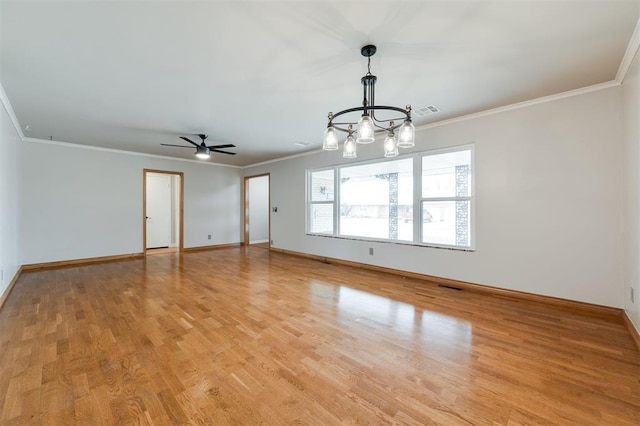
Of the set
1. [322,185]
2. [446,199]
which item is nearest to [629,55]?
[446,199]

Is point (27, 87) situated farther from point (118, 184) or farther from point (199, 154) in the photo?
point (118, 184)

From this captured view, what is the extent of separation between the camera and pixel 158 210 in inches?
313

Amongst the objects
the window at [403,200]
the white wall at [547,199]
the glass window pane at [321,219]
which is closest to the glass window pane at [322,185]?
the window at [403,200]

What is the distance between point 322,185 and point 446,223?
9.54ft

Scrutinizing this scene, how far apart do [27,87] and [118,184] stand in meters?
3.59

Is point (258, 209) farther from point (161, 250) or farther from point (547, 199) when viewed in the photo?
point (547, 199)

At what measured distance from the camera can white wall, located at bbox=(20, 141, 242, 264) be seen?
5.12 meters

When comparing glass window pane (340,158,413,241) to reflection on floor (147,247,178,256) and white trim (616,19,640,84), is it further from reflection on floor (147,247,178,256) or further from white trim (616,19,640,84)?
reflection on floor (147,247,178,256)

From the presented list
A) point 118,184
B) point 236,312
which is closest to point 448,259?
point 236,312

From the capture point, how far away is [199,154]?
189 inches

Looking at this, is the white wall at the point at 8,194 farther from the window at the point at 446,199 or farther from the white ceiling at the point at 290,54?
the window at the point at 446,199

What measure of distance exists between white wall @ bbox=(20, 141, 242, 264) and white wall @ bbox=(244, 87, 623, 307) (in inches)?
250

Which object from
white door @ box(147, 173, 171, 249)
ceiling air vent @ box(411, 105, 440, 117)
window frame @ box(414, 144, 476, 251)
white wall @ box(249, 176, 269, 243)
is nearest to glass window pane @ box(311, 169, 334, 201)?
window frame @ box(414, 144, 476, 251)

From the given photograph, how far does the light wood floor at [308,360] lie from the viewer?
1.56m
